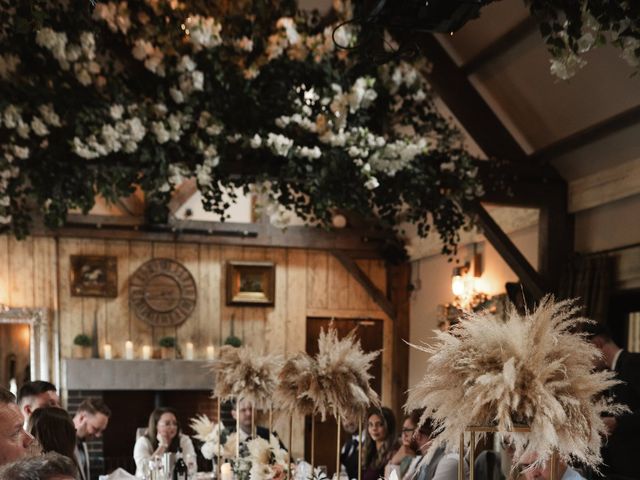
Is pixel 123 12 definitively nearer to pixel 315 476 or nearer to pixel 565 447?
pixel 315 476

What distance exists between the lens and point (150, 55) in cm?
496

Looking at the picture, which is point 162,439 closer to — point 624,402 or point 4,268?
point 624,402

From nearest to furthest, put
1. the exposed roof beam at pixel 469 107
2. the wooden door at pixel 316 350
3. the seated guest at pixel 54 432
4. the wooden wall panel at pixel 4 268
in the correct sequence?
the seated guest at pixel 54 432 → the exposed roof beam at pixel 469 107 → the wooden wall panel at pixel 4 268 → the wooden door at pixel 316 350

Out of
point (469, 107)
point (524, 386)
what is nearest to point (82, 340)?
point (469, 107)

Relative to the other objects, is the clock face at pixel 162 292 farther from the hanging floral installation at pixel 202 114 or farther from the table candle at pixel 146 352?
the hanging floral installation at pixel 202 114

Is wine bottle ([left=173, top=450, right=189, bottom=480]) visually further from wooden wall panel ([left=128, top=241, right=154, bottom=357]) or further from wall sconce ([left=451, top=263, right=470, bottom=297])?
wooden wall panel ([left=128, top=241, right=154, bottom=357])

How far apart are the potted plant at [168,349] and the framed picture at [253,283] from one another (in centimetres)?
84

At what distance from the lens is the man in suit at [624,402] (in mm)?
4301

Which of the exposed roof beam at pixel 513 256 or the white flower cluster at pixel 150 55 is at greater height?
the white flower cluster at pixel 150 55

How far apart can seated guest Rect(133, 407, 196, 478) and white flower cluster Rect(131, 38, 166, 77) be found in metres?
2.69

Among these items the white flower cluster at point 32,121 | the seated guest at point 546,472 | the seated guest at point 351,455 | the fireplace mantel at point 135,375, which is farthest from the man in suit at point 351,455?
the seated guest at point 546,472

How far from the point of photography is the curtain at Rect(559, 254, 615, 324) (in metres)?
5.77

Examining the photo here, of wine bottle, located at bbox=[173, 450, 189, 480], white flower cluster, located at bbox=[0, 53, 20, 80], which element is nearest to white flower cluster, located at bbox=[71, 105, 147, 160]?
white flower cluster, located at bbox=[0, 53, 20, 80]

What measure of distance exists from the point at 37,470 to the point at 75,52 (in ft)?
11.3
